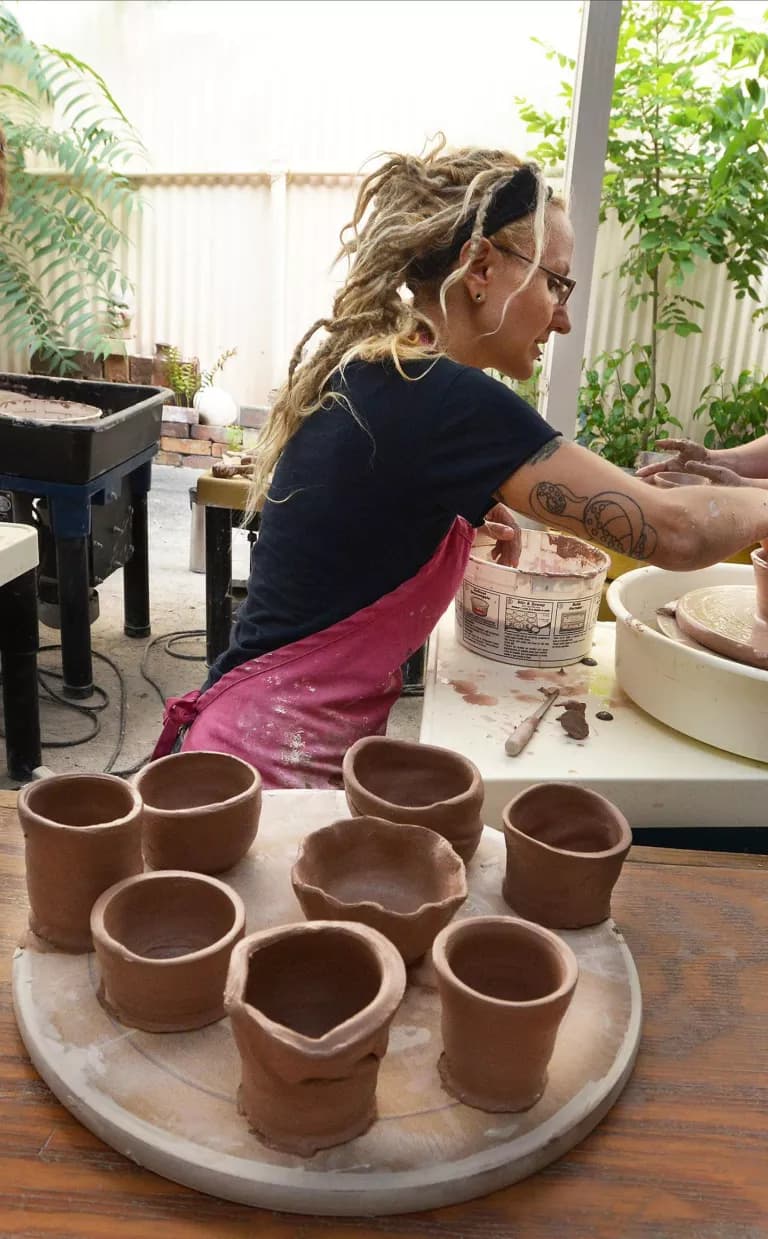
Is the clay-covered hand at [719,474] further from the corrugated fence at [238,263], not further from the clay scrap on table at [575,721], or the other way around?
the corrugated fence at [238,263]

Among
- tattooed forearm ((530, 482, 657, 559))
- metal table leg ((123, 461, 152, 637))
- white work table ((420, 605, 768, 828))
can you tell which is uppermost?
tattooed forearm ((530, 482, 657, 559))

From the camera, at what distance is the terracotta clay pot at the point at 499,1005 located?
0.63 meters

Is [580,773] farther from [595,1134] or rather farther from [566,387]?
[566,387]

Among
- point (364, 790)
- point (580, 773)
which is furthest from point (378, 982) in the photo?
point (580, 773)

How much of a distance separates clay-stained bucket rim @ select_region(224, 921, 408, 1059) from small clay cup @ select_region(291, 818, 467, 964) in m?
0.09

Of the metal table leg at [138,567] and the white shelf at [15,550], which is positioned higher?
the white shelf at [15,550]

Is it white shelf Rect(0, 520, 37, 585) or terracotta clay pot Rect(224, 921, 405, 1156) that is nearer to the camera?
terracotta clay pot Rect(224, 921, 405, 1156)

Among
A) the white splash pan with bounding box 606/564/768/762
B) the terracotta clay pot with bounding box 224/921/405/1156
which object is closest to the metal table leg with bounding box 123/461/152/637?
the white splash pan with bounding box 606/564/768/762

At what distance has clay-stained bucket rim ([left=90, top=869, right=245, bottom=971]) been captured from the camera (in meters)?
0.67

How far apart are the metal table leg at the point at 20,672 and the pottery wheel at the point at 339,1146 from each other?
1.72m

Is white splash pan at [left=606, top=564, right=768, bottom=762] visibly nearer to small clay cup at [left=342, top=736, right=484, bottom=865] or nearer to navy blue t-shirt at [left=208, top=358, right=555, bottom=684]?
navy blue t-shirt at [left=208, top=358, right=555, bottom=684]

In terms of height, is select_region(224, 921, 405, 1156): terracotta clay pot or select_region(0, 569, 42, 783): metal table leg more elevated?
select_region(224, 921, 405, 1156): terracotta clay pot

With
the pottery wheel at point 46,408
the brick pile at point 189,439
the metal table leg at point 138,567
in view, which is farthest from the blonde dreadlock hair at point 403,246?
the brick pile at point 189,439

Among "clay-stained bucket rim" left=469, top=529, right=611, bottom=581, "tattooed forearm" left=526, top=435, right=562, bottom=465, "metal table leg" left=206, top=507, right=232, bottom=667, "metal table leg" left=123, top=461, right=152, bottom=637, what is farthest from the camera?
"metal table leg" left=123, top=461, right=152, bottom=637
